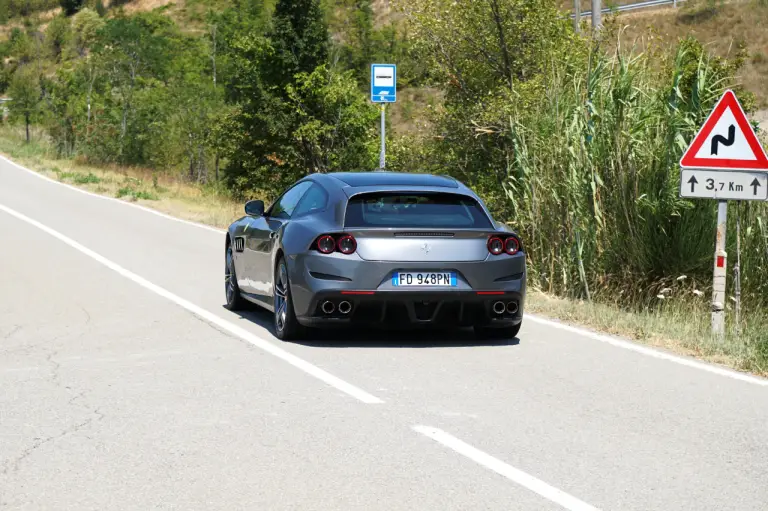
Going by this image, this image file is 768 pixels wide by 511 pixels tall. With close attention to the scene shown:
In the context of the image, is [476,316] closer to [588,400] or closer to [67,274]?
[588,400]

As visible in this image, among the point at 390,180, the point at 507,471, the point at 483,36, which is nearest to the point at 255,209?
the point at 390,180

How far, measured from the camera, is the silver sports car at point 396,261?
9.48 meters

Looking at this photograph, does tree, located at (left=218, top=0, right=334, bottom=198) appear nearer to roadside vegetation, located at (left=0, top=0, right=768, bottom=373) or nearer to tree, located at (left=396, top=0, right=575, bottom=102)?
roadside vegetation, located at (left=0, top=0, right=768, bottom=373)

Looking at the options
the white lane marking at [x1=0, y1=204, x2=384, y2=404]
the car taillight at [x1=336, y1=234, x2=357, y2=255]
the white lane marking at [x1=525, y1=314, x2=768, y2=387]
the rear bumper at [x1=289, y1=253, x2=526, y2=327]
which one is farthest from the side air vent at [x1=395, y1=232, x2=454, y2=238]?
the white lane marking at [x1=525, y1=314, x2=768, y2=387]

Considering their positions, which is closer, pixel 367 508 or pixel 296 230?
pixel 367 508

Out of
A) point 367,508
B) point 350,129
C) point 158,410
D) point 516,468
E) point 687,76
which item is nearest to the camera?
point 367,508

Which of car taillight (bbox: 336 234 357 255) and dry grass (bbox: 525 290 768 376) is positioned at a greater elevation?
car taillight (bbox: 336 234 357 255)

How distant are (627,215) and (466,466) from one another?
771 centimetres

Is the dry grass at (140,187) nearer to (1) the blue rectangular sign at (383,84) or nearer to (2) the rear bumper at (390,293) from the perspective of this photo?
(1) the blue rectangular sign at (383,84)

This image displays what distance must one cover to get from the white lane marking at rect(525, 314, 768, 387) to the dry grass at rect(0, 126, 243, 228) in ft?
44.4

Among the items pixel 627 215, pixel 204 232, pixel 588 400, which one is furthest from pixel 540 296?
pixel 204 232

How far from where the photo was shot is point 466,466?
574 centimetres

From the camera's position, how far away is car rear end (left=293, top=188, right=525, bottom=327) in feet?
31.0

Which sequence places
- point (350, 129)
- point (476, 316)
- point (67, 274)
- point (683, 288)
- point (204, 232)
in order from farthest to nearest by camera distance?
1. point (350, 129)
2. point (204, 232)
3. point (67, 274)
4. point (683, 288)
5. point (476, 316)
